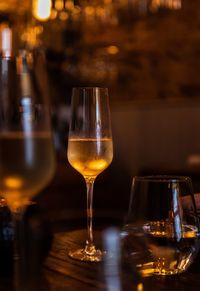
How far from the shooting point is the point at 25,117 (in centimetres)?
52

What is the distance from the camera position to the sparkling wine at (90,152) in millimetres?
997

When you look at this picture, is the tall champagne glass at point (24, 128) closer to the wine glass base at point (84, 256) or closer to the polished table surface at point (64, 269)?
the polished table surface at point (64, 269)

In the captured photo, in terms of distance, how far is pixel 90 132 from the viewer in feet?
3.30

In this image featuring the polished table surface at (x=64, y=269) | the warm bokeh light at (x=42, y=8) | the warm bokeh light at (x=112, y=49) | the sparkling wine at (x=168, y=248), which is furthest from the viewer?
the warm bokeh light at (x=112, y=49)

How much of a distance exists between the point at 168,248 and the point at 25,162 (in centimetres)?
30

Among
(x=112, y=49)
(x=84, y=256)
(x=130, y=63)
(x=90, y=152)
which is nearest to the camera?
(x=84, y=256)

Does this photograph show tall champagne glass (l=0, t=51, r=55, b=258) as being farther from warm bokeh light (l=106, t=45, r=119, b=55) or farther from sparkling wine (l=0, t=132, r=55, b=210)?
warm bokeh light (l=106, t=45, r=119, b=55)

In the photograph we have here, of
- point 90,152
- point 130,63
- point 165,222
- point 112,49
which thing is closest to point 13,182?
point 165,222

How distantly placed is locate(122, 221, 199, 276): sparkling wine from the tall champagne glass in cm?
23

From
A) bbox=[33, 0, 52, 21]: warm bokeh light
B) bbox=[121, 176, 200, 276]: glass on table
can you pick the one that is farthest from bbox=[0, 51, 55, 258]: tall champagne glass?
bbox=[33, 0, 52, 21]: warm bokeh light

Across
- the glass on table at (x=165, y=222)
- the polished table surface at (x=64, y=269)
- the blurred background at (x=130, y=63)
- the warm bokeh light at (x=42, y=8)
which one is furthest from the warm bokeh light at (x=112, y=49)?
the glass on table at (x=165, y=222)

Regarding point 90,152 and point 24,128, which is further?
point 90,152

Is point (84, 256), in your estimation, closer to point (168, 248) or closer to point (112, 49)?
point (168, 248)

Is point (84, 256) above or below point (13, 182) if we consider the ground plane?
below
